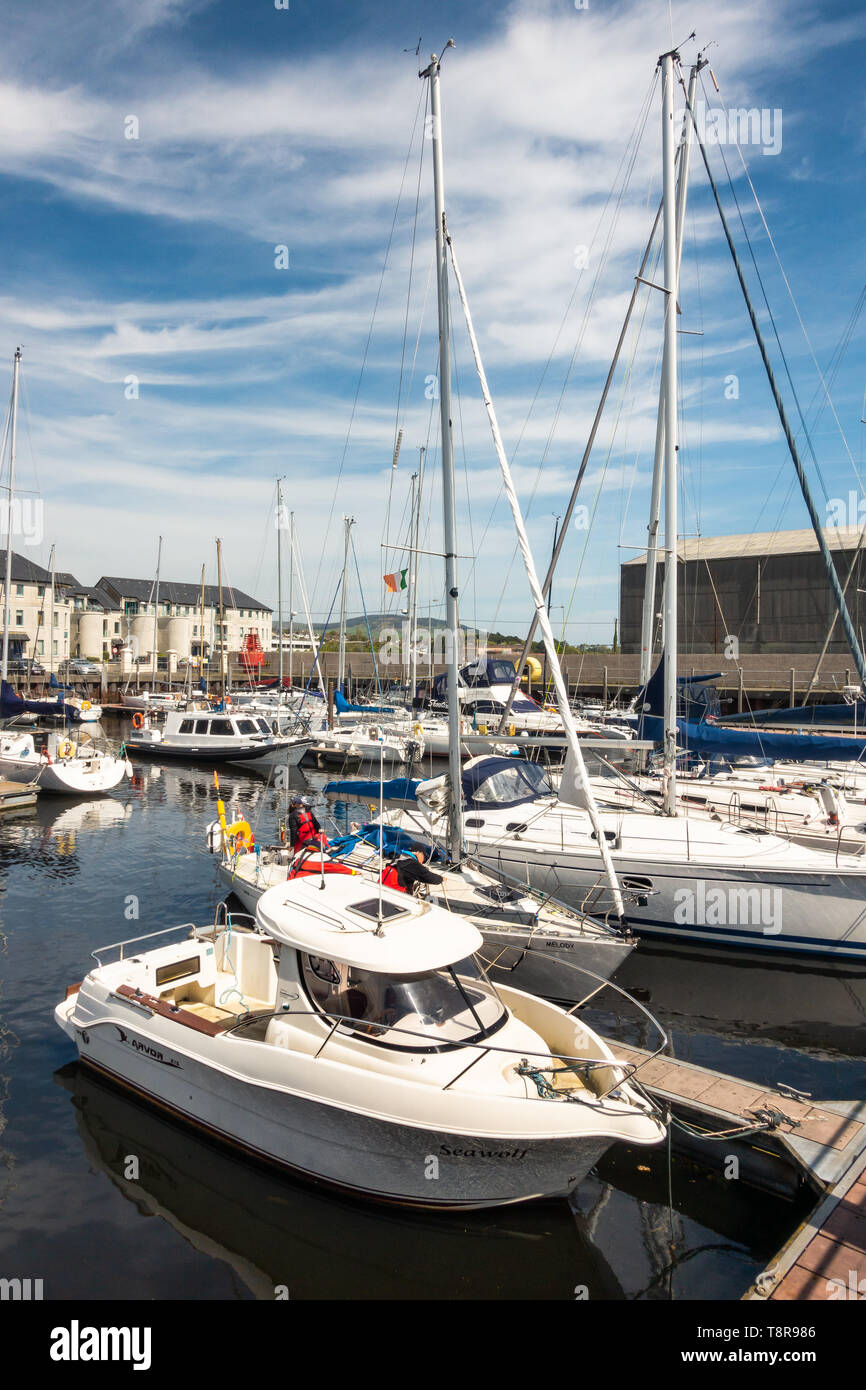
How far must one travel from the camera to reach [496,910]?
12047 mm

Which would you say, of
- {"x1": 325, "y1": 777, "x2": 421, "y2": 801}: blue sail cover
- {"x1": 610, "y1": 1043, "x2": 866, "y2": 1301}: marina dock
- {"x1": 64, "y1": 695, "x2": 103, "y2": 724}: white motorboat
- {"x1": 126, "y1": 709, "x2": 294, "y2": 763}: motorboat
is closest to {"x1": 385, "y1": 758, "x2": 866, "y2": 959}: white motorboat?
{"x1": 325, "y1": 777, "x2": 421, "y2": 801}: blue sail cover

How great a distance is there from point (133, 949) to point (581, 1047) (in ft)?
29.9

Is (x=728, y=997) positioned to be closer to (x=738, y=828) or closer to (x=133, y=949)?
(x=738, y=828)

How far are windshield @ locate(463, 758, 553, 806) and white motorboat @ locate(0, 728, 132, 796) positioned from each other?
61.5 ft

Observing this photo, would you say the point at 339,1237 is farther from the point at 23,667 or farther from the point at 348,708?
the point at 23,667

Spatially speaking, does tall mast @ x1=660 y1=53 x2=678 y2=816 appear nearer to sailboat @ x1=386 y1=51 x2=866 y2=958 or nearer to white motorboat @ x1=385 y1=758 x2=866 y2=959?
sailboat @ x1=386 y1=51 x2=866 y2=958

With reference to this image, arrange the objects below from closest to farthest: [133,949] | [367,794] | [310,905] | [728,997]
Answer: [310,905], [728,997], [133,949], [367,794]

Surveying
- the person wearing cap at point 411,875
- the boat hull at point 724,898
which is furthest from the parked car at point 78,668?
the person wearing cap at point 411,875

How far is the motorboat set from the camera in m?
36.4

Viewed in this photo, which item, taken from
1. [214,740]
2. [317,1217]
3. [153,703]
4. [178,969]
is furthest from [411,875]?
[153,703]

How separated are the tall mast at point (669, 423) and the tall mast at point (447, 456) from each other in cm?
478

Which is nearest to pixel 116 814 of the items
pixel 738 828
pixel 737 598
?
pixel 738 828

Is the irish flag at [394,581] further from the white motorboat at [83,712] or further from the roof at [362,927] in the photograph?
the roof at [362,927]

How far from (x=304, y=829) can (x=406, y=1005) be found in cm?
667
